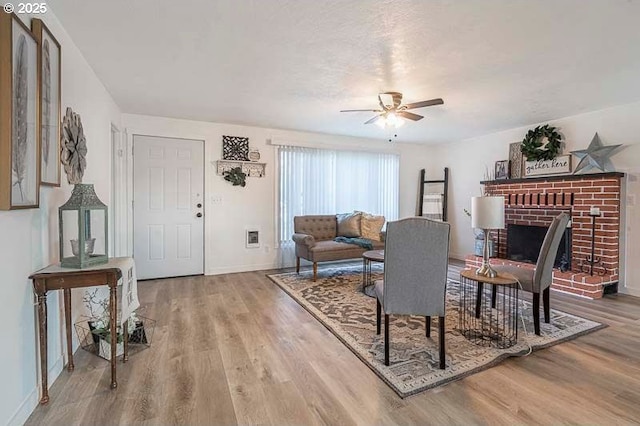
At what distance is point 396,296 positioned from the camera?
216cm

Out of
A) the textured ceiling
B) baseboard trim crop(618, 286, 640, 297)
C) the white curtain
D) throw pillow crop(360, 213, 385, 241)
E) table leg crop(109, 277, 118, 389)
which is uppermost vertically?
the textured ceiling

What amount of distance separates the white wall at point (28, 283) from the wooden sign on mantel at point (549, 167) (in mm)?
5501

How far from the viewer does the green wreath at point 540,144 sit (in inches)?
175

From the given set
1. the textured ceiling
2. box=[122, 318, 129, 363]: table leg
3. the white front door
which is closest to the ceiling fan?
the textured ceiling

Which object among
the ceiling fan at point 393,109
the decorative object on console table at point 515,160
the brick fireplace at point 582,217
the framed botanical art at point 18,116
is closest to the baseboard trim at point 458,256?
the brick fireplace at point 582,217

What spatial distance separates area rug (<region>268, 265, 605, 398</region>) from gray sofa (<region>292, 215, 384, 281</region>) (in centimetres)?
66

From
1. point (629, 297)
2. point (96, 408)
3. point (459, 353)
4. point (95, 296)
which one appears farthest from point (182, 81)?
point (629, 297)

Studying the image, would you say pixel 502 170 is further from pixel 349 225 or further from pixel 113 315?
pixel 113 315

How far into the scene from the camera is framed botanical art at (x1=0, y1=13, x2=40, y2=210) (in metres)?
1.41

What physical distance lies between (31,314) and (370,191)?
16.6ft

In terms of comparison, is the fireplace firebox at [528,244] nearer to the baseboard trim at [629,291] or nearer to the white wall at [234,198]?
the baseboard trim at [629,291]

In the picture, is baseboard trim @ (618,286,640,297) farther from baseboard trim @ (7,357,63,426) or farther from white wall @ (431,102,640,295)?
baseboard trim @ (7,357,63,426)

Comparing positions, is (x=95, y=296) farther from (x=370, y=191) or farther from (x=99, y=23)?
(x=370, y=191)

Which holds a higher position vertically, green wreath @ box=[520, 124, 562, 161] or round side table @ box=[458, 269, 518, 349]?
green wreath @ box=[520, 124, 562, 161]
